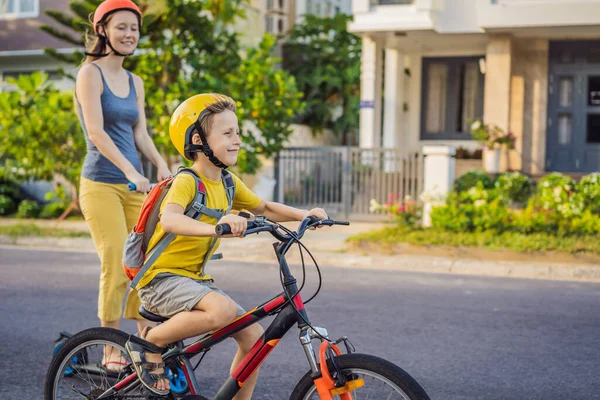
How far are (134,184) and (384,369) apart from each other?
1962 millimetres

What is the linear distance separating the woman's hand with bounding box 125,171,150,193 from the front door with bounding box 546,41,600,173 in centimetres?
1528

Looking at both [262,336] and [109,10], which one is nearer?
[262,336]

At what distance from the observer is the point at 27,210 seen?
16.8m

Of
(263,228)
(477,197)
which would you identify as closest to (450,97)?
(477,197)

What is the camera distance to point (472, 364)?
5875 mm

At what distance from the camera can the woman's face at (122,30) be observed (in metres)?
5.09

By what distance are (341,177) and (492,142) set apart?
3197 mm

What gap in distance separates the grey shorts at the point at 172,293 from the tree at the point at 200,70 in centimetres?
1217

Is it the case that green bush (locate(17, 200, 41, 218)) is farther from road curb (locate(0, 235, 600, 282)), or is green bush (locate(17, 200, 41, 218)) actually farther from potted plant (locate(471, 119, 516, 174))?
potted plant (locate(471, 119, 516, 174))

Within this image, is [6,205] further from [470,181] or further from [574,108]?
[574,108]

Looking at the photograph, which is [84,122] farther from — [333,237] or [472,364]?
[333,237]

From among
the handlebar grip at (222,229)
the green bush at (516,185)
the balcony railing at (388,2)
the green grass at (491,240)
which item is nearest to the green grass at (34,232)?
the green grass at (491,240)

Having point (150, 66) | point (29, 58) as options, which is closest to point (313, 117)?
point (29, 58)

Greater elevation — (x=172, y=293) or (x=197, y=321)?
(x=172, y=293)
